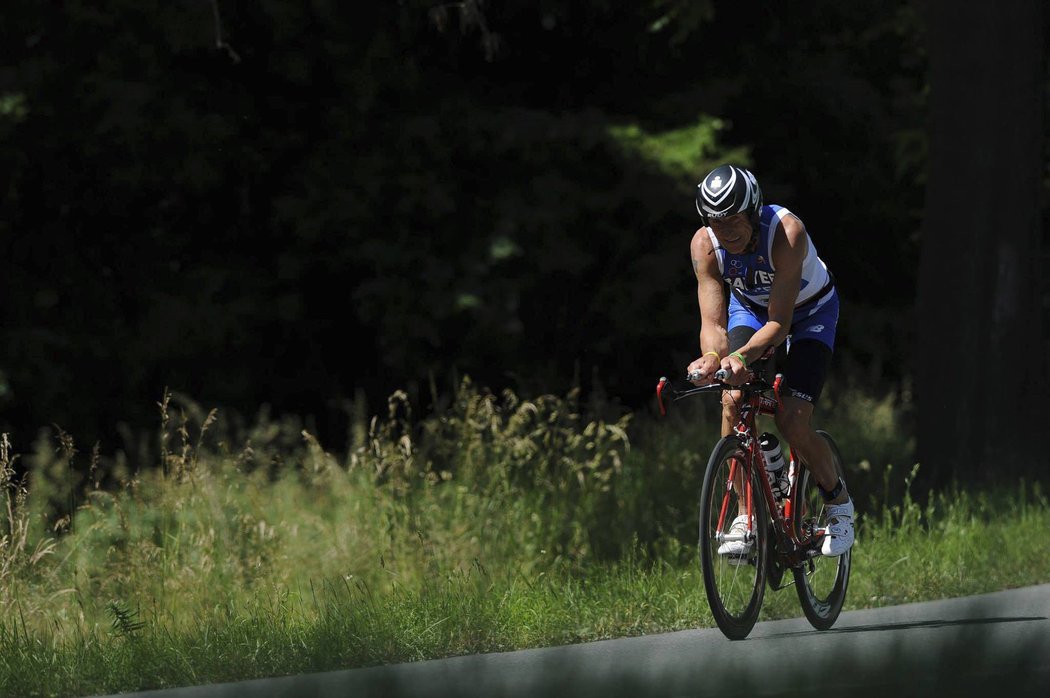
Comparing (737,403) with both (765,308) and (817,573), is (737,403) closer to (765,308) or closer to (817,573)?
(765,308)

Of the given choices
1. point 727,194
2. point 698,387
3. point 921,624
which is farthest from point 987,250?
point 727,194

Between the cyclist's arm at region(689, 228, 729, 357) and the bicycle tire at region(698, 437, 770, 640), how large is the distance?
439 millimetres

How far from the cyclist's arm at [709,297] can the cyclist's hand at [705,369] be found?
17 centimetres

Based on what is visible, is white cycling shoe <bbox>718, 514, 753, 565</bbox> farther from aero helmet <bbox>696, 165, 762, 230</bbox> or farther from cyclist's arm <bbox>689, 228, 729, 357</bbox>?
aero helmet <bbox>696, 165, 762, 230</bbox>

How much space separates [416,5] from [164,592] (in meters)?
8.18

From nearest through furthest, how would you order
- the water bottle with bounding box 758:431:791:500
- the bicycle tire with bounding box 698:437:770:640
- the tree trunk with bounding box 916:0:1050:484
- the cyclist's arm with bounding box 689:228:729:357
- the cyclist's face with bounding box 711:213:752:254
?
1. the bicycle tire with bounding box 698:437:770:640
2. the cyclist's face with bounding box 711:213:752:254
3. the cyclist's arm with bounding box 689:228:729:357
4. the water bottle with bounding box 758:431:791:500
5. the tree trunk with bounding box 916:0:1050:484

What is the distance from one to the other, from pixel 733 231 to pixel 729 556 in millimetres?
1435

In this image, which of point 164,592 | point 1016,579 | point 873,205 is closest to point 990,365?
point 1016,579

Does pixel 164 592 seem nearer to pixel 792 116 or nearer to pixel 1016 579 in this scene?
pixel 1016 579

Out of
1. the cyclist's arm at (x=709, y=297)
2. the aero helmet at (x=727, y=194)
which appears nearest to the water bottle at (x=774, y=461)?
the cyclist's arm at (x=709, y=297)

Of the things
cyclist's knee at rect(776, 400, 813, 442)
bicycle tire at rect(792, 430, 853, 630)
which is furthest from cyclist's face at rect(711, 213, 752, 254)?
bicycle tire at rect(792, 430, 853, 630)

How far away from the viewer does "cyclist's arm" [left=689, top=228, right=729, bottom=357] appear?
791 centimetres

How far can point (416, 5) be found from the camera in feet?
51.7

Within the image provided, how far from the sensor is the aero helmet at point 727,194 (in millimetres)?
7675
